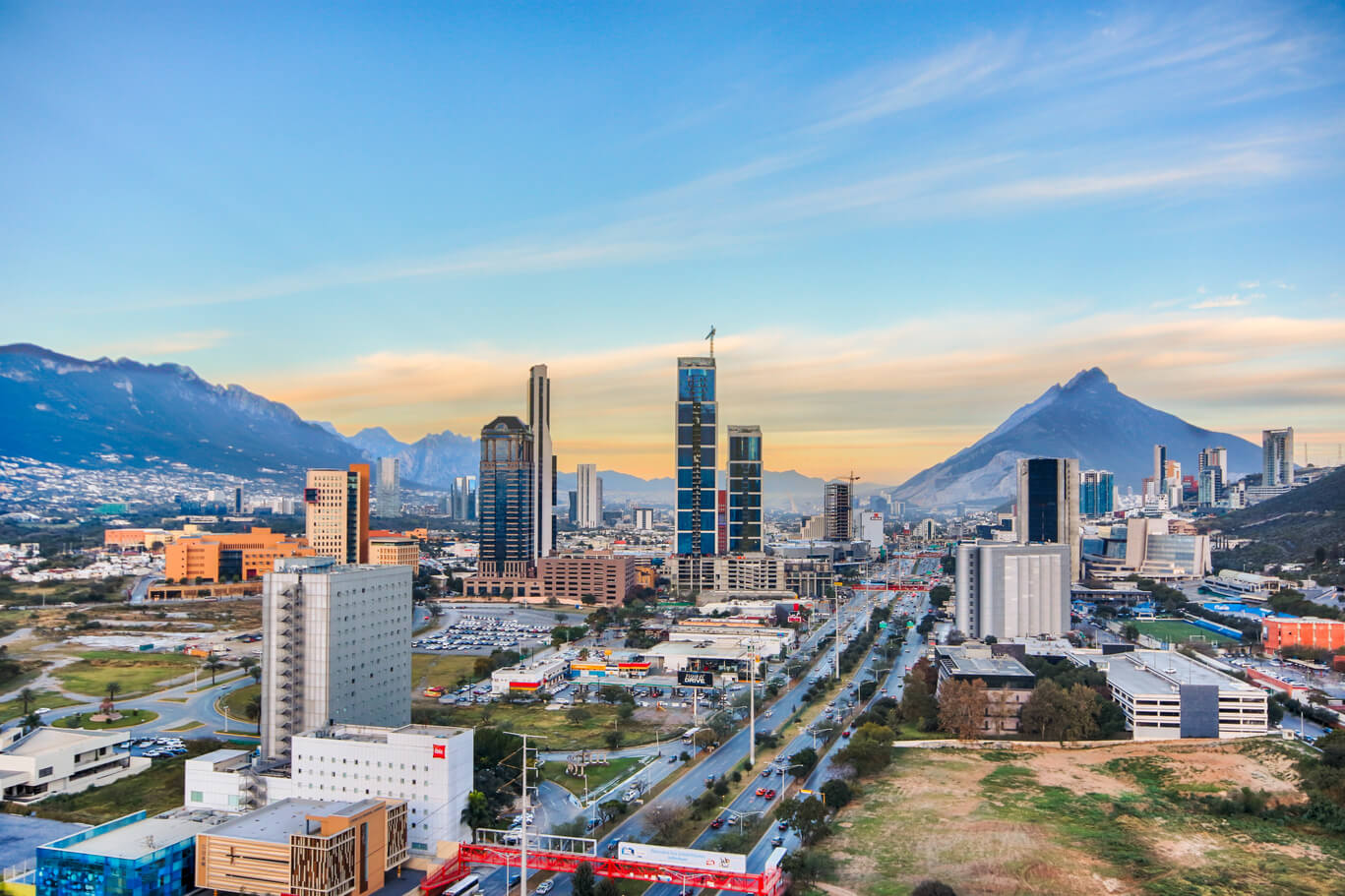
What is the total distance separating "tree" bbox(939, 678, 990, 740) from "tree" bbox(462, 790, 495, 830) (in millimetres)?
14011

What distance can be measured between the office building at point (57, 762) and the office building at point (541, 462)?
1597 inches

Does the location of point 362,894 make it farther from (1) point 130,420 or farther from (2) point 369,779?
(1) point 130,420

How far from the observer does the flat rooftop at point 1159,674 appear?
87.6ft

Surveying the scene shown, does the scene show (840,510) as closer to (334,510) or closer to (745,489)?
(745,489)

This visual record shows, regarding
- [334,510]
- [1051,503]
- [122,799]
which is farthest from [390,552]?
[122,799]

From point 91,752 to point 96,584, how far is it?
128 ft

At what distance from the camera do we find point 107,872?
47.3 ft

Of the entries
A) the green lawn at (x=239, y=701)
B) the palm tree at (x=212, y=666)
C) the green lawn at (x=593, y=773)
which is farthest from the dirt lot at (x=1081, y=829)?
the palm tree at (x=212, y=666)

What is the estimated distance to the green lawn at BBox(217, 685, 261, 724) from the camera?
27.3 m

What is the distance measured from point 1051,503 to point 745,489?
61.0 ft

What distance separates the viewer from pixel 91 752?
21203 mm

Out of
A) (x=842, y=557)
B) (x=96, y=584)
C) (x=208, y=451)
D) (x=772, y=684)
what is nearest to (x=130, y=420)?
(x=208, y=451)

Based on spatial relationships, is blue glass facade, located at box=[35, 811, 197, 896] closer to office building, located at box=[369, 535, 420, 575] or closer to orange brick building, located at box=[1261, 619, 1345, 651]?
orange brick building, located at box=[1261, 619, 1345, 651]

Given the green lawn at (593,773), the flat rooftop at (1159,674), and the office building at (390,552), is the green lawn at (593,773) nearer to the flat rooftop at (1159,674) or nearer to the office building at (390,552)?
the flat rooftop at (1159,674)
